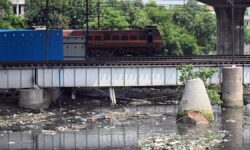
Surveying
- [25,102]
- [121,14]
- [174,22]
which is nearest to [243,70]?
[25,102]

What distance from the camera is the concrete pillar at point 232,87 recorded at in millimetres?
61375

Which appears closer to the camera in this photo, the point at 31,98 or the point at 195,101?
the point at 195,101

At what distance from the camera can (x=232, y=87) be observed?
61.8 m

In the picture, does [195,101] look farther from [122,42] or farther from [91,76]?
[122,42]

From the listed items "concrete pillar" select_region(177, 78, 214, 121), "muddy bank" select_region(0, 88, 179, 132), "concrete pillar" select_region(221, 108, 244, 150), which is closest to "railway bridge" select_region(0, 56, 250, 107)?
"muddy bank" select_region(0, 88, 179, 132)

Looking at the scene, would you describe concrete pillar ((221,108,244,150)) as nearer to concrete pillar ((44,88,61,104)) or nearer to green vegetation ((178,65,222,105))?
green vegetation ((178,65,222,105))

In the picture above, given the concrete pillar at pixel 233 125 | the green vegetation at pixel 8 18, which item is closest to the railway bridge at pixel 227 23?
the green vegetation at pixel 8 18

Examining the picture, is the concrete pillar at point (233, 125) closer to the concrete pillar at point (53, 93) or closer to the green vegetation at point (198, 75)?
the green vegetation at point (198, 75)

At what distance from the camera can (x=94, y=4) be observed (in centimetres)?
13288

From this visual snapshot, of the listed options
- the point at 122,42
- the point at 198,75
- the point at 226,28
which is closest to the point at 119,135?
the point at 198,75

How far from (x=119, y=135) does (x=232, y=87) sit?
55.8ft

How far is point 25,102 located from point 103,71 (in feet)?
25.1

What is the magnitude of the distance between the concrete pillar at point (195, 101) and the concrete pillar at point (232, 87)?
827 cm

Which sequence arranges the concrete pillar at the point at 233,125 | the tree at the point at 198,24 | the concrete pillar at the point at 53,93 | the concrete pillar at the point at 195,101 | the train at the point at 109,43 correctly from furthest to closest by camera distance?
the tree at the point at 198,24, the train at the point at 109,43, the concrete pillar at the point at 53,93, the concrete pillar at the point at 195,101, the concrete pillar at the point at 233,125
